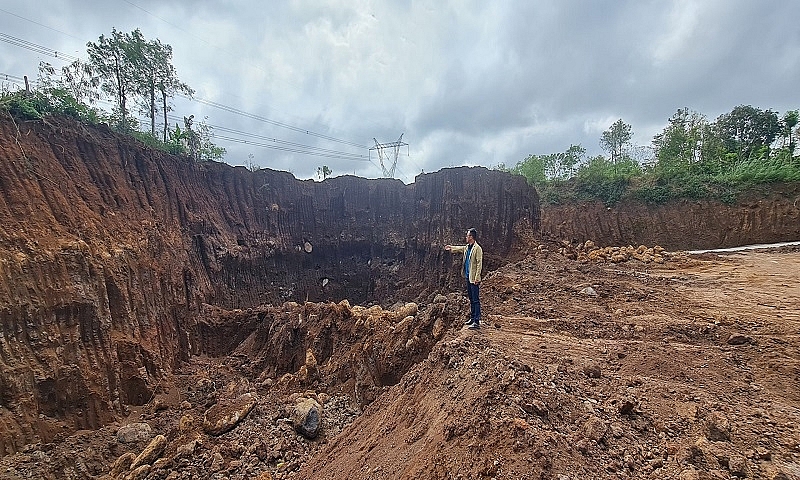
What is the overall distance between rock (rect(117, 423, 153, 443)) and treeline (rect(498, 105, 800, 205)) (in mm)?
21431

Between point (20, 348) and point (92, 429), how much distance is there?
6.55ft

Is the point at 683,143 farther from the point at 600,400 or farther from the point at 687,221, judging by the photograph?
the point at 600,400

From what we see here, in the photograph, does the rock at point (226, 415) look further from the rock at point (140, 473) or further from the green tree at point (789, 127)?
the green tree at point (789, 127)

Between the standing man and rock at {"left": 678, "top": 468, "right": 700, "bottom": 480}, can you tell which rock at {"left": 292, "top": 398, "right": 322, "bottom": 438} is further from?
rock at {"left": 678, "top": 468, "right": 700, "bottom": 480}

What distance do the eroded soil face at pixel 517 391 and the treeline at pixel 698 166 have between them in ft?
38.0

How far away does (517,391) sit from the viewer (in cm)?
334

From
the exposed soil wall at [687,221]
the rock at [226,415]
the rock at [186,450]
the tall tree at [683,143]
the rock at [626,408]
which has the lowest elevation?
the rock at [186,450]

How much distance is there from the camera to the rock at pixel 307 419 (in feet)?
20.2

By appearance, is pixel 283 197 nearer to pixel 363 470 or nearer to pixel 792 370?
pixel 363 470

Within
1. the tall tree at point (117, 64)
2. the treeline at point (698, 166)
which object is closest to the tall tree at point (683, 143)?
the treeline at point (698, 166)

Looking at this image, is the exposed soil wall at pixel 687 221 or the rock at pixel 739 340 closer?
the rock at pixel 739 340

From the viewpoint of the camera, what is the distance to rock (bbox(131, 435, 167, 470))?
591 centimetres

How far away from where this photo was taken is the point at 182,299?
11.3 meters

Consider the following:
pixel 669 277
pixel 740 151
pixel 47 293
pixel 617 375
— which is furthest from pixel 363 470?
pixel 740 151
